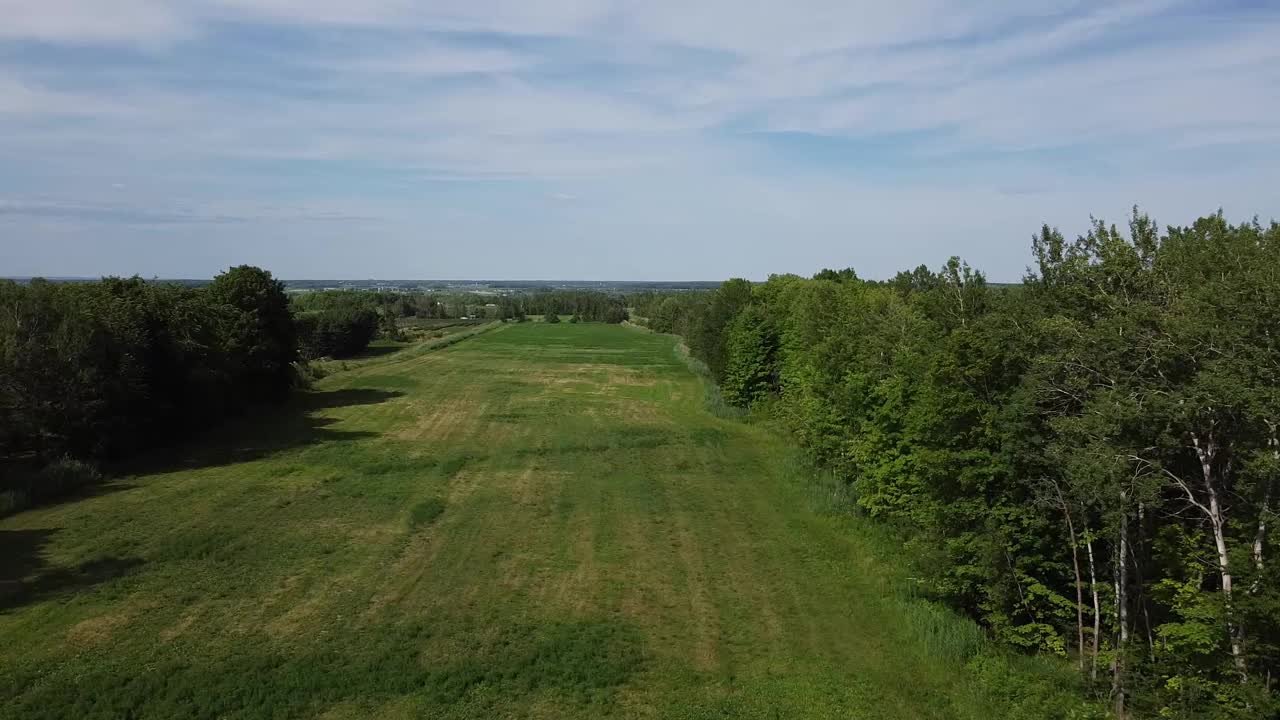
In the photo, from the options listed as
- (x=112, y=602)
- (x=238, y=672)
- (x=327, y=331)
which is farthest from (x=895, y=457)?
(x=327, y=331)

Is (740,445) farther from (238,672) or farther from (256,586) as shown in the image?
(238,672)

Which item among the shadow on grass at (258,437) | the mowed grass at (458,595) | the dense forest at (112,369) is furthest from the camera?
the shadow on grass at (258,437)

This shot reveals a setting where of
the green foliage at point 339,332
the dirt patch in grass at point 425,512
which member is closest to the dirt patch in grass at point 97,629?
the dirt patch in grass at point 425,512

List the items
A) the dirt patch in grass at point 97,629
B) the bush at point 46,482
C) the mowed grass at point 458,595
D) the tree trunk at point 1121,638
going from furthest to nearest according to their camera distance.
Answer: the bush at point 46,482, the dirt patch in grass at point 97,629, the mowed grass at point 458,595, the tree trunk at point 1121,638

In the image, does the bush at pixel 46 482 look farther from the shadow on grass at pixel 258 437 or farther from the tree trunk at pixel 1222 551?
the tree trunk at pixel 1222 551

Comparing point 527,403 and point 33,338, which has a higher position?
point 33,338

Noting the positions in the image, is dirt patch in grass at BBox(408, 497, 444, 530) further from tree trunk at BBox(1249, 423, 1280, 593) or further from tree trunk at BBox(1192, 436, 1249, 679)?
tree trunk at BBox(1249, 423, 1280, 593)

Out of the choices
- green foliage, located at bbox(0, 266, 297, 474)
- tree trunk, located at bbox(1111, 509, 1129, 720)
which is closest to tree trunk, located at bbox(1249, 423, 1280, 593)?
tree trunk, located at bbox(1111, 509, 1129, 720)
